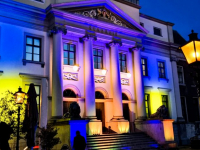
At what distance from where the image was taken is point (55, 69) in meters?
18.4

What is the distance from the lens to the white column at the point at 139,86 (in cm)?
2275

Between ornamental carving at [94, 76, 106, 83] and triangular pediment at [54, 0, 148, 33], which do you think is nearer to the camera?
triangular pediment at [54, 0, 148, 33]

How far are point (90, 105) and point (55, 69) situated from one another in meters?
4.05

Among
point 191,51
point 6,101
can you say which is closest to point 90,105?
point 6,101

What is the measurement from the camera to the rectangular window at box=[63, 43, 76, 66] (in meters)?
20.4

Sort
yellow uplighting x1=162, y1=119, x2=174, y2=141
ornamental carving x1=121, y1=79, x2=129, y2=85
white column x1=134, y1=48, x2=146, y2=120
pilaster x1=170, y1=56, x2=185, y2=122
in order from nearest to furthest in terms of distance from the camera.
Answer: yellow uplighting x1=162, y1=119, x2=174, y2=141, white column x1=134, y1=48, x2=146, y2=120, ornamental carving x1=121, y1=79, x2=129, y2=85, pilaster x1=170, y1=56, x2=185, y2=122

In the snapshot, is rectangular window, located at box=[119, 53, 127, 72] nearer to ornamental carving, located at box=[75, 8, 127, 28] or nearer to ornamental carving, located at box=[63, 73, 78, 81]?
ornamental carving, located at box=[75, 8, 127, 28]

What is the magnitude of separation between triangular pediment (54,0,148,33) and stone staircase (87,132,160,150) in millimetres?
10141

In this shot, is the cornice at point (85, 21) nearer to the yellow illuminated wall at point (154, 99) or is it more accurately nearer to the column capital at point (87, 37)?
the column capital at point (87, 37)

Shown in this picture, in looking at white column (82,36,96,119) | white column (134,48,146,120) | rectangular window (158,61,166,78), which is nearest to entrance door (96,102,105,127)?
white column (82,36,96,119)

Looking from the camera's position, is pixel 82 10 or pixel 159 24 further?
pixel 159 24

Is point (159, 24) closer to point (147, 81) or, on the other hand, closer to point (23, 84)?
point (147, 81)

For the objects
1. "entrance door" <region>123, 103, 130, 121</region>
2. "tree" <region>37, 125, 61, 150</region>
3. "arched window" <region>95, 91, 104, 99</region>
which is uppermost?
"arched window" <region>95, 91, 104, 99</region>

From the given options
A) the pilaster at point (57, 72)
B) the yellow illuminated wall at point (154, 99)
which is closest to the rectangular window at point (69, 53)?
the pilaster at point (57, 72)
